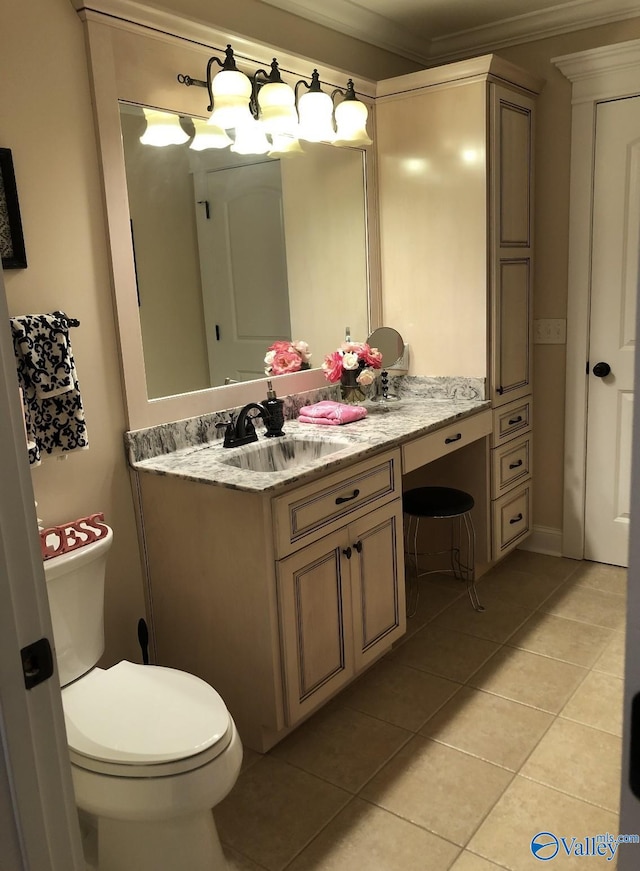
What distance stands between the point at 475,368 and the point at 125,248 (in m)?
1.54

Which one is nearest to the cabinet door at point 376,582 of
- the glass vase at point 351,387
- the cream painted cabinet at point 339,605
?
the cream painted cabinet at point 339,605

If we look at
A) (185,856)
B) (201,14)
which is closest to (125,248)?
(201,14)

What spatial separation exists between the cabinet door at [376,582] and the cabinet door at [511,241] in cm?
93

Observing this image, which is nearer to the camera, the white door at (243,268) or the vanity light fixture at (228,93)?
the vanity light fixture at (228,93)

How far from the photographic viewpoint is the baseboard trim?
353 centimetres

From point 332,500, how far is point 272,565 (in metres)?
0.30

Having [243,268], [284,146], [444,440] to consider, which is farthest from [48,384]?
[444,440]

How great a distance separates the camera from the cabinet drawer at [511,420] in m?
3.14

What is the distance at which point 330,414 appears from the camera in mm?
2727

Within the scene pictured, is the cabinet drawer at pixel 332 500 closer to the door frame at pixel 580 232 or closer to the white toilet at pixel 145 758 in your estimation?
the white toilet at pixel 145 758

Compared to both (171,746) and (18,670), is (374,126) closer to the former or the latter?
(171,746)

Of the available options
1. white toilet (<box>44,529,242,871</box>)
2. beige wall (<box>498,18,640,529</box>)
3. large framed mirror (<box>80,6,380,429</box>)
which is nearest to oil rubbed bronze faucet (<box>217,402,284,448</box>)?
large framed mirror (<box>80,6,380,429</box>)

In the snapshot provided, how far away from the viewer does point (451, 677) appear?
255cm

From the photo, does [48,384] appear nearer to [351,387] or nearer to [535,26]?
[351,387]
